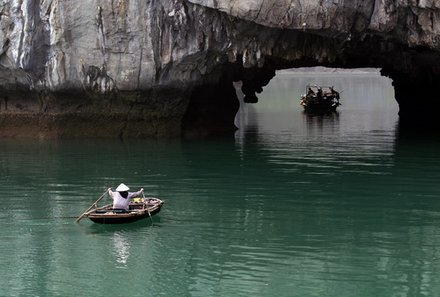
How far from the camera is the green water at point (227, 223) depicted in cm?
1066

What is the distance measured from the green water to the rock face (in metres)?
2.10

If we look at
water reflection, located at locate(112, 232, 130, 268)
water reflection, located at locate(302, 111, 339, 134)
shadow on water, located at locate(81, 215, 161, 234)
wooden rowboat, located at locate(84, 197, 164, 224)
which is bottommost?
water reflection, located at locate(112, 232, 130, 268)

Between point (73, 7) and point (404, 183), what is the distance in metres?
14.6

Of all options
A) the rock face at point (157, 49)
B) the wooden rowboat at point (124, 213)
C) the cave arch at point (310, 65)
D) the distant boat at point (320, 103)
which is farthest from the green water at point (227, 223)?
the distant boat at point (320, 103)

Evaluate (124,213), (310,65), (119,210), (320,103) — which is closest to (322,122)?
(310,65)

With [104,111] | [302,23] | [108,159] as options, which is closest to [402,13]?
[302,23]

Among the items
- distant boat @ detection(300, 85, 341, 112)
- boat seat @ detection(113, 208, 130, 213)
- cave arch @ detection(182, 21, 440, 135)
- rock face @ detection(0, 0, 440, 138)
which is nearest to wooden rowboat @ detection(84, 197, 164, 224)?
boat seat @ detection(113, 208, 130, 213)

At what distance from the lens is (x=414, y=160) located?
74.5 feet

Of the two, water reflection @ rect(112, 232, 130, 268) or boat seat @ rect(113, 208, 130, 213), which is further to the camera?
boat seat @ rect(113, 208, 130, 213)

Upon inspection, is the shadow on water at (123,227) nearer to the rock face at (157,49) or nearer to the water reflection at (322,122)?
the rock face at (157,49)

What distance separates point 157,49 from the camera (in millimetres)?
25891

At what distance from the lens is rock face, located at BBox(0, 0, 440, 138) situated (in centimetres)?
2220

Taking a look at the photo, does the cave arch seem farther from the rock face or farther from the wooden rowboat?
the wooden rowboat

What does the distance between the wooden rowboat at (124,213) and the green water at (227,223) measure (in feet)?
0.77
